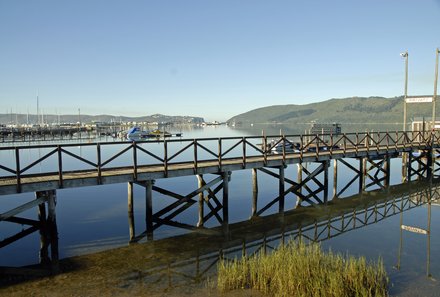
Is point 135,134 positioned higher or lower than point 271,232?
higher

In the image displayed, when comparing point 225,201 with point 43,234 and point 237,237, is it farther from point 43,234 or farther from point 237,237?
point 43,234

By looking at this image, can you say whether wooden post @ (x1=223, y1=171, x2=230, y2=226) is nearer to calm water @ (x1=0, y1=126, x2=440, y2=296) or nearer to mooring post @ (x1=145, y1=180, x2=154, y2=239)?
calm water @ (x1=0, y1=126, x2=440, y2=296)

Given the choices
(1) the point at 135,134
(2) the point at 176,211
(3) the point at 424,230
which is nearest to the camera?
(3) the point at 424,230

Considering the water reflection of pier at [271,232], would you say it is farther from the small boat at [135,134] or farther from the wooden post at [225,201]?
the small boat at [135,134]

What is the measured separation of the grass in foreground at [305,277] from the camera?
895cm

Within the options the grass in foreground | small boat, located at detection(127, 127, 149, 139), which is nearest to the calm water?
the grass in foreground

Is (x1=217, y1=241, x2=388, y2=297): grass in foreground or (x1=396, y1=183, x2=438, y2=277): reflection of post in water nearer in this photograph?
(x1=217, y1=241, x2=388, y2=297): grass in foreground

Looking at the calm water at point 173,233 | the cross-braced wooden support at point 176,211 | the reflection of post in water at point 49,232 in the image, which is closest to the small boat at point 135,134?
the calm water at point 173,233

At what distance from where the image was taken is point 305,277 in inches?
372

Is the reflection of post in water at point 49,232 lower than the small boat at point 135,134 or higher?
lower

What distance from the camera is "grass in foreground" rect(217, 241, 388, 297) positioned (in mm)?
8945

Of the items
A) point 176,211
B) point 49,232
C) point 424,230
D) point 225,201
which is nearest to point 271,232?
point 225,201

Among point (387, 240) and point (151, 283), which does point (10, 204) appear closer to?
point (151, 283)

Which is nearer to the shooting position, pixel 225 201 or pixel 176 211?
pixel 225 201
